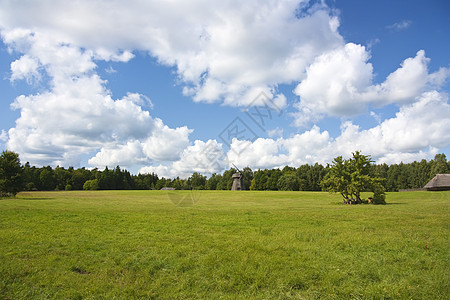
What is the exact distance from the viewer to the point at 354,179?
121 ft

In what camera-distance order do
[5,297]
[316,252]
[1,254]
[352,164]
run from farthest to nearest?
[352,164] < [316,252] < [1,254] < [5,297]

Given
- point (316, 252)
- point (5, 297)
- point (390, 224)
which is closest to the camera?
point (5, 297)

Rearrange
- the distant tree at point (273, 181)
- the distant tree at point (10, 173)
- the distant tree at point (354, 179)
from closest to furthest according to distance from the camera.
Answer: the distant tree at point (354, 179) < the distant tree at point (10, 173) < the distant tree at point (273, 181)

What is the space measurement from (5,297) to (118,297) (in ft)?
8.70

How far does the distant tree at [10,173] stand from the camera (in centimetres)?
4650

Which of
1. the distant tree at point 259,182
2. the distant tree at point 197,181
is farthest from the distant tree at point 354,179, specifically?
the distant tree at point 197,181

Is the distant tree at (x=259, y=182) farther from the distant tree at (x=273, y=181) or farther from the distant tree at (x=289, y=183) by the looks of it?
the distant tree at (x=289, y=183)

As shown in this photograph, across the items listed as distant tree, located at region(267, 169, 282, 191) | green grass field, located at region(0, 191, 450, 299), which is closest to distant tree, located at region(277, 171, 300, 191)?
distant tree, located at region(267, 169, 282, 191)

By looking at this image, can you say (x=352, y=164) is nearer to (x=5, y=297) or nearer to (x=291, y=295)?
(x=291, y=295)

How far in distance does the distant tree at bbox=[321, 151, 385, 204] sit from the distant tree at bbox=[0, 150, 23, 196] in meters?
50.7

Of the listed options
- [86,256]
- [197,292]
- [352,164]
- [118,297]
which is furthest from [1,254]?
[352,164]

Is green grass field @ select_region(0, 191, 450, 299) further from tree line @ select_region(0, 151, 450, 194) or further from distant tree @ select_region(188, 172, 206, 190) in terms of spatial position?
distant tree @ select_region(188, 172, 206, 190)

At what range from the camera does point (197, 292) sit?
6953mm

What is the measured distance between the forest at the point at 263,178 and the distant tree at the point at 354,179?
70138 millimetres
